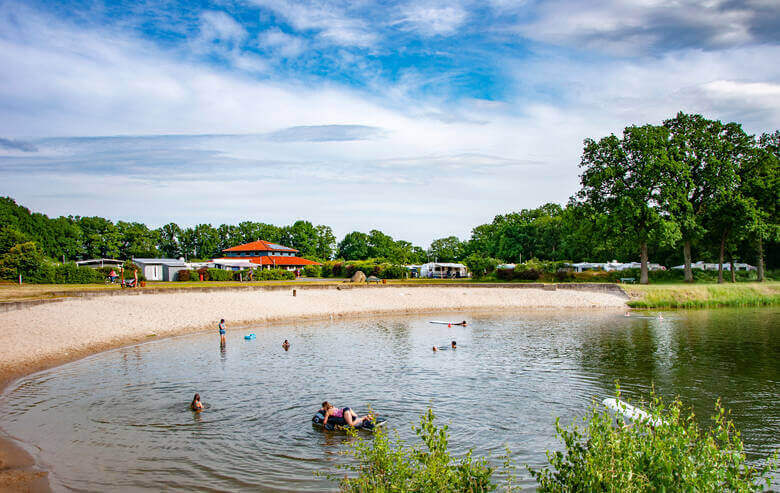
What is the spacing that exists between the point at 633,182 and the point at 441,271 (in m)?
45.5

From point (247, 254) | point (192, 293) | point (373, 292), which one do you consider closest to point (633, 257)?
point (373, 292)

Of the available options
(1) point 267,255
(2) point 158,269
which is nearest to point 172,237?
(1) point 267,255

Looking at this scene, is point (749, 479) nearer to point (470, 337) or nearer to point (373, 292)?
point (470, 337)

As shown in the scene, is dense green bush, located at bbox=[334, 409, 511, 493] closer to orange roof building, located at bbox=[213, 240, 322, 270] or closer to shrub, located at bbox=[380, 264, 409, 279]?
shrub, located at bbox=[380, 264, 409, 279]

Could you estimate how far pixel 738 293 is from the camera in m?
55.1

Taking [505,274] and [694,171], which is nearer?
[694,171]

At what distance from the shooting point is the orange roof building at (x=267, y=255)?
114688 mm

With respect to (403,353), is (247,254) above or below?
above

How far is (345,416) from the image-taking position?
15523 millimetres

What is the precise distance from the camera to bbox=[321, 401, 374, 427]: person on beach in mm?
15395

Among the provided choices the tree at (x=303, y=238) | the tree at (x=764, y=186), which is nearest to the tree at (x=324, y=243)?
the tree at (x=303, y=238)

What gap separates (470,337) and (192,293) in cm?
2603

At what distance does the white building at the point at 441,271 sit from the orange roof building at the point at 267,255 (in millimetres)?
27158

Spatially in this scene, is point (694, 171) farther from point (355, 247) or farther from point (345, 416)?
point (355, 247)
